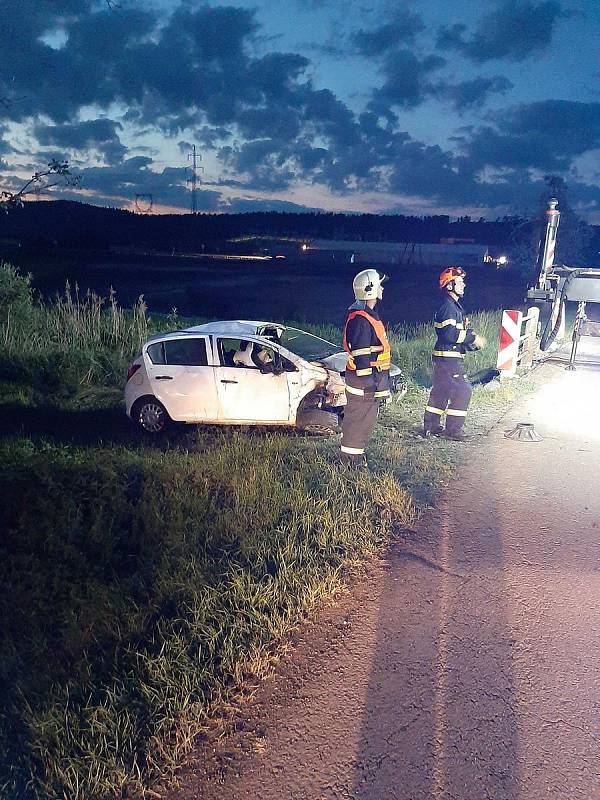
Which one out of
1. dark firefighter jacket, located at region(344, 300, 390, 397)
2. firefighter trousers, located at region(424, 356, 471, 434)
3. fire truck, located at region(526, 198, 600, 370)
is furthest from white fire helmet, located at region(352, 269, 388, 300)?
fire truck, located at region(526, 198, 600, 370)

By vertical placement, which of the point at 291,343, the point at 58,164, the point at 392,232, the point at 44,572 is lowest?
the point at 44,572

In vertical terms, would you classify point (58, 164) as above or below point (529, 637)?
above

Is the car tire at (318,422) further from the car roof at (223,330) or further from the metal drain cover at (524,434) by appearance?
the metal drain cover at (524,434)

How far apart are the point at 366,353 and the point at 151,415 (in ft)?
12.3

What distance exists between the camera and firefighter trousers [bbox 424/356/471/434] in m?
7.69

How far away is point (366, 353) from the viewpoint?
6691 millimetres

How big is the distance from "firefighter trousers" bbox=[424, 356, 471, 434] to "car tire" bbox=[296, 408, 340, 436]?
1283 mm

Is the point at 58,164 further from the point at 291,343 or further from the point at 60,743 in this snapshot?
the point at 291,343

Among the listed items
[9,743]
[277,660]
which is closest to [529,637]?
[277,660]

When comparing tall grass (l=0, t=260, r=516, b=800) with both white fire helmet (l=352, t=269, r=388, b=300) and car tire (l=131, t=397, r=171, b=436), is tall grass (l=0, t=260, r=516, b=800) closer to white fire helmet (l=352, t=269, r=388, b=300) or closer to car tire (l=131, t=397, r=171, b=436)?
car tire (l=131, t=397, r=171, b=436)

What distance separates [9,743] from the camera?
306 cm

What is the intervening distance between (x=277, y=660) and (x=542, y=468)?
4.22 meters

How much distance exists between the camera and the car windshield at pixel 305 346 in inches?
369

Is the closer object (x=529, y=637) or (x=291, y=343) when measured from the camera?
(x=529, y=637)
